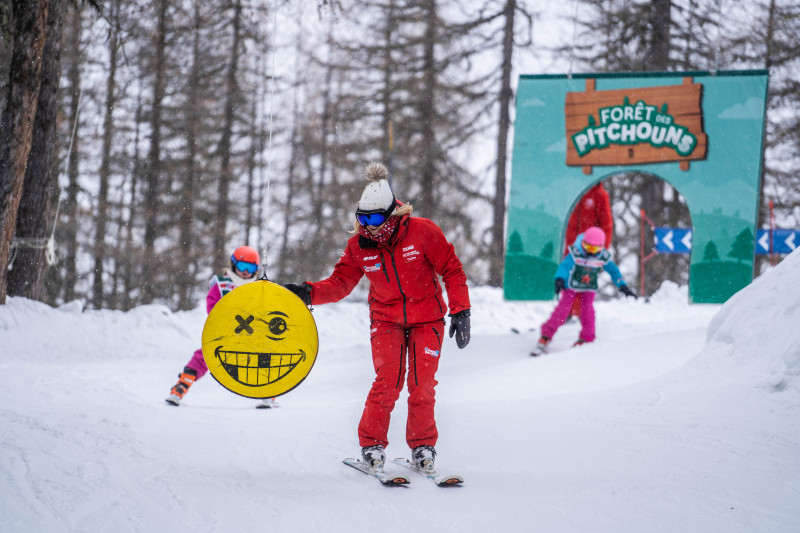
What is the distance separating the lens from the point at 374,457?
396cm

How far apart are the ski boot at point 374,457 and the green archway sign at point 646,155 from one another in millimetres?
7206

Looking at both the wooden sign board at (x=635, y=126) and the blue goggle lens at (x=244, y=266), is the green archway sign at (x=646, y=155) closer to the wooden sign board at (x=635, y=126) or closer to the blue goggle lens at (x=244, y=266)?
the wooden sign board at (x=635, y=126)

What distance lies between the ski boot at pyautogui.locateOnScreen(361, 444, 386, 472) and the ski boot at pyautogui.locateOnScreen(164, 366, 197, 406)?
10.3 feet

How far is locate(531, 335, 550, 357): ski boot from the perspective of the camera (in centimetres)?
910

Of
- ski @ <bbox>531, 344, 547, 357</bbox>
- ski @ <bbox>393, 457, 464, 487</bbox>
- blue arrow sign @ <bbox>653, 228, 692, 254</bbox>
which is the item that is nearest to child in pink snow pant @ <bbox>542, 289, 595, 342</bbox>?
ski @ <bbox>531, 344, 547, 357</bbox>

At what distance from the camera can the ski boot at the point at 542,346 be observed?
9102mm

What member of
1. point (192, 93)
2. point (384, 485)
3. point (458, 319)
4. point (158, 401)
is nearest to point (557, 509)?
point (384, 485)

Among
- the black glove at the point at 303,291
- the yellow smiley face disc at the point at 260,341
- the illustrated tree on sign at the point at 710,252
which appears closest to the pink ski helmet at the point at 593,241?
the illustrated tree on sign at the point at 710,252

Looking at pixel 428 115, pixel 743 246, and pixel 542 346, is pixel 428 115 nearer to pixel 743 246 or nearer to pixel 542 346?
pixel 743 246

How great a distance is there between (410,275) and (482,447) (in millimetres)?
1296

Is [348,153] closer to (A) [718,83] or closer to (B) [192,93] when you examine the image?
(B) [192,93]

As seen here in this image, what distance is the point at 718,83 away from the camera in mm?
10141

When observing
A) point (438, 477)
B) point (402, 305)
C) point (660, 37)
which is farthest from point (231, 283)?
point (660, 37)

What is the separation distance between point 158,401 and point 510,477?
4100 mm
